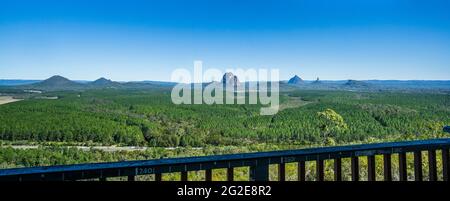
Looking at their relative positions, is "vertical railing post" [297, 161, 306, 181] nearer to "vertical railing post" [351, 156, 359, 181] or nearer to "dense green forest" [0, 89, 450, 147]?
"vertical railing post" [351, 156, 359, 181]

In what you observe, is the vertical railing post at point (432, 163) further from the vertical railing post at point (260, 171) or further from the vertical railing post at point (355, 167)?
the vertical railing post at point (260, 171)

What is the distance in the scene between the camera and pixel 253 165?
4.04 ft

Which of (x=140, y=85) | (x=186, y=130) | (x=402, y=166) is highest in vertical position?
(x=140, y=85)

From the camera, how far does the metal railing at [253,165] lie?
104 cm

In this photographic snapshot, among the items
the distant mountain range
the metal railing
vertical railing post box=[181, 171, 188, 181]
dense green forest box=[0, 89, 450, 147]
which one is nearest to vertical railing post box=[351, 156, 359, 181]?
the metal railing

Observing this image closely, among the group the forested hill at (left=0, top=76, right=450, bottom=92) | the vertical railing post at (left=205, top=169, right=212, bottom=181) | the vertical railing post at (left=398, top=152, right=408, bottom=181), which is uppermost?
the forested hill at (left=0, top=76, right=450, bottom=92)

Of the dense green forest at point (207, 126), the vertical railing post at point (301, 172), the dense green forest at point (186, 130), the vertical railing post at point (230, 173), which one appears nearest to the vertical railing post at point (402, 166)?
the vertical railing post at point (301, 172)

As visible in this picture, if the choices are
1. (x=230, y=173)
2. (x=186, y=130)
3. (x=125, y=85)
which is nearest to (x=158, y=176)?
(x=230, y=173)

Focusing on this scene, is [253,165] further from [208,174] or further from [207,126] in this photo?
[207,126]

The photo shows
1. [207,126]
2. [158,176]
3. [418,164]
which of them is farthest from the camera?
[207,126]

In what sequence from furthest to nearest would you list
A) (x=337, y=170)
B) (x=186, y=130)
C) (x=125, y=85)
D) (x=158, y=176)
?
(x=125, y=85) → (x=186, y=130) → (x=337, y=170) → (x=158, y=176)

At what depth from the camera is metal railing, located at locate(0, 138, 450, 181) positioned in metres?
1.04
